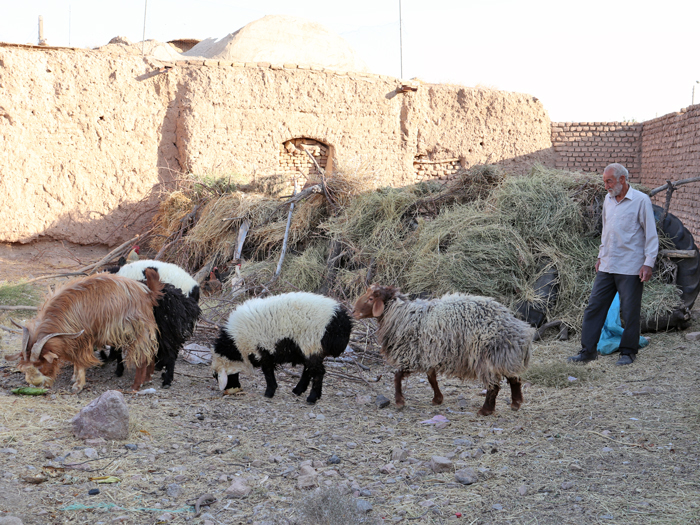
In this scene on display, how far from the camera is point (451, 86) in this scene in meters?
14.4

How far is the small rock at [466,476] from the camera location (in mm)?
3502

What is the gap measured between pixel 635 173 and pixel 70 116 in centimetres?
1251

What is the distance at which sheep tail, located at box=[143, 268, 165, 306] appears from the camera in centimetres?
515

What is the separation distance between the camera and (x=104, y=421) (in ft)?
12.8

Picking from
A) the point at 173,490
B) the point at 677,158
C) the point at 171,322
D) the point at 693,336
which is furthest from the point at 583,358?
the point at 677,158

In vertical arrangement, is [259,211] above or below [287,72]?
below

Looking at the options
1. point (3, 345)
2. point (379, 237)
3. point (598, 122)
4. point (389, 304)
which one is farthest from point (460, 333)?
point (598, 122)

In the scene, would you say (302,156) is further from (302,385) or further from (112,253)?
(302,385)

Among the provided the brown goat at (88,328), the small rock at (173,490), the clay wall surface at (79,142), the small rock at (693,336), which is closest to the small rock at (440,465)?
the small rock at (173,490)

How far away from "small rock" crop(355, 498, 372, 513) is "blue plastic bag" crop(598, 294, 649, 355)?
4.28 metres

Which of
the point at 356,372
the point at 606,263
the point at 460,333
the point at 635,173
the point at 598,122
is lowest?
the point at 356,372

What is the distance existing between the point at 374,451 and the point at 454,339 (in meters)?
1.16

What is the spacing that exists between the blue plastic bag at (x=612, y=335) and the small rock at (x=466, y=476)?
361 centimetres

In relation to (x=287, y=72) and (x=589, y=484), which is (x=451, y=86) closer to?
(x=287, y=72)
